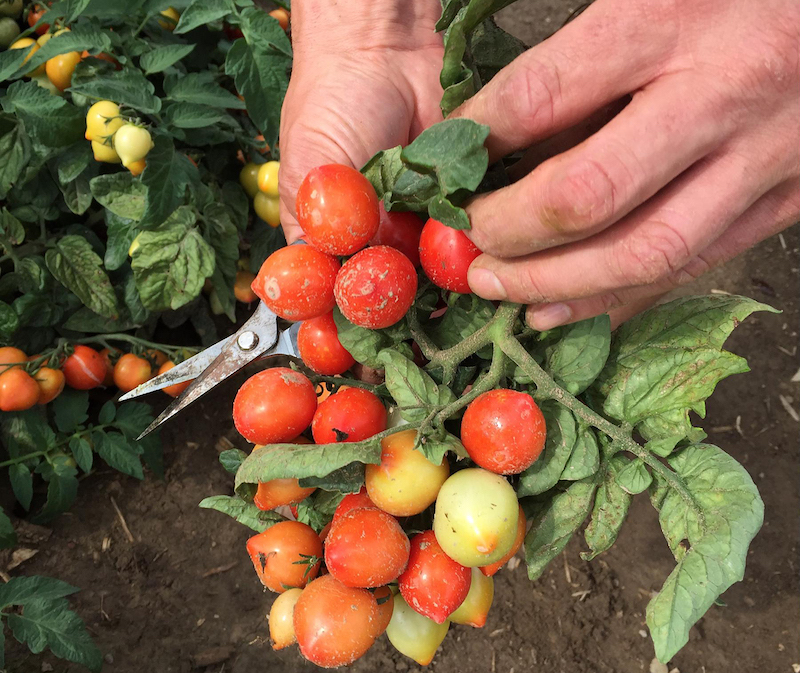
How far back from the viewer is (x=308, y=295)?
0.94m

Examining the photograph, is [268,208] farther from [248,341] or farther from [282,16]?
[248,341]

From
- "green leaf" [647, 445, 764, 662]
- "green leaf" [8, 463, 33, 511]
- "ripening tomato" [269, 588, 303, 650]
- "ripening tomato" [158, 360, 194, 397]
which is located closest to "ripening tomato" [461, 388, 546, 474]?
"green leaf" [647, 445, 764, 662]

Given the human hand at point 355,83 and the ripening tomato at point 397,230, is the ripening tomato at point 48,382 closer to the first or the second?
the human hand at point 355,83

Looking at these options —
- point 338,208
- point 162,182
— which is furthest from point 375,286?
point 162,182

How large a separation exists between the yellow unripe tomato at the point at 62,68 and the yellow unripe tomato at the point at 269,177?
61 centimetres

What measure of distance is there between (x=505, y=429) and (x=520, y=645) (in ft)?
4.57

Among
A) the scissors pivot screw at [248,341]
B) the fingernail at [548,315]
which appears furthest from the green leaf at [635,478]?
the scissors pivot screw at [248,341]

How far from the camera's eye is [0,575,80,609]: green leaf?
1635 mm

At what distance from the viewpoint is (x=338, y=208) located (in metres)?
0.87

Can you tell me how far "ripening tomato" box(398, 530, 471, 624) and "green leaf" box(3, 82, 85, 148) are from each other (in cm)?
160

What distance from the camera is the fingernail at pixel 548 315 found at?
955 millimetres

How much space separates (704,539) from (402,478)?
16.7 inches

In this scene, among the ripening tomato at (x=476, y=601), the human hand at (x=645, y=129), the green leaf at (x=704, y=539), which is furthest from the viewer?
the ripening tomato at (x=476, y=601)

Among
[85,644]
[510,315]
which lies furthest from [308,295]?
[85,644]
